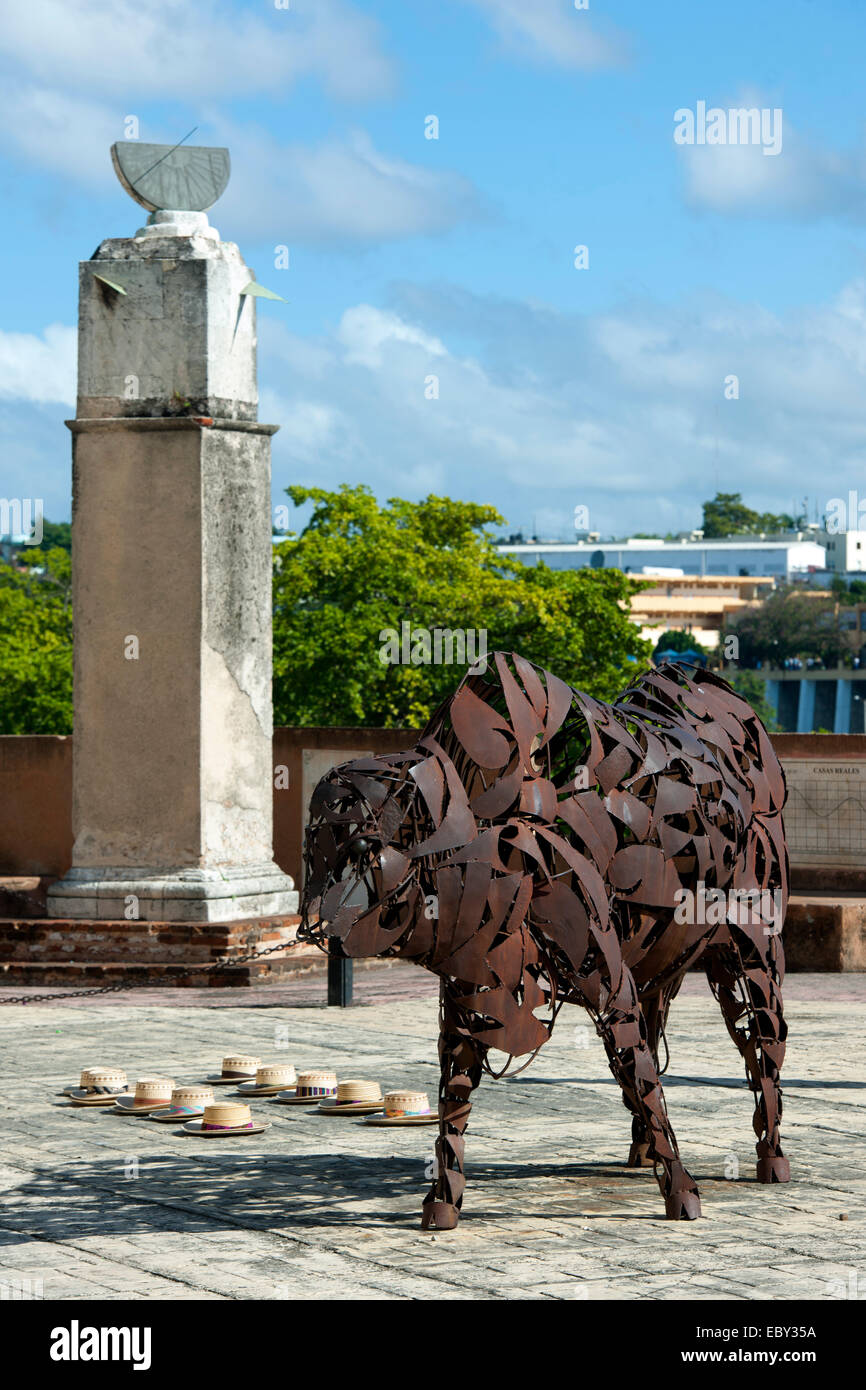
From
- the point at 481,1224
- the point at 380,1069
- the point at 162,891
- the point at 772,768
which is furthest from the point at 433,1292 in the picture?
the point at 162,891

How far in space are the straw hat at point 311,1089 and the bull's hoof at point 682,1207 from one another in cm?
307

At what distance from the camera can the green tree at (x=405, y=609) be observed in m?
39.0

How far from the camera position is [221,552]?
1572 centimetres

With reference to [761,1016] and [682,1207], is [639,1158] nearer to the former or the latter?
[761,1016]

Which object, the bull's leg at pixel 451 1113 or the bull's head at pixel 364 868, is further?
the bull's leg at pixel 451 1113

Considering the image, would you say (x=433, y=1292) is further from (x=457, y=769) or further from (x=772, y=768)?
(x=772, y=768)

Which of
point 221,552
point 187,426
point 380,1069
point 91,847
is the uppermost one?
point 187,426

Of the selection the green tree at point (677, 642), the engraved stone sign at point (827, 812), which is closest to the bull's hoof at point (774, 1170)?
the engraved stone sign at point (827, 812)

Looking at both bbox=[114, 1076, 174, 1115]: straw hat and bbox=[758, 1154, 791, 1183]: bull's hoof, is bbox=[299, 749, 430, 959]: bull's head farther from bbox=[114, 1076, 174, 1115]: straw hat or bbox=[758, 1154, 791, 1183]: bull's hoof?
bbox=[114, 1076, 174, 1115]: straw hat

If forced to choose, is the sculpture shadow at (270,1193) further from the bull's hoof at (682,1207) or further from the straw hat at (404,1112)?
the straw hat at (404,1112)

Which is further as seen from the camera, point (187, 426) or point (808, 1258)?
point (187, 426)

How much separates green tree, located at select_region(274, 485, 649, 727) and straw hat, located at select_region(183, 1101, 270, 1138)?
91.3 ft

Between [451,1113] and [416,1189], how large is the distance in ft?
2.83
